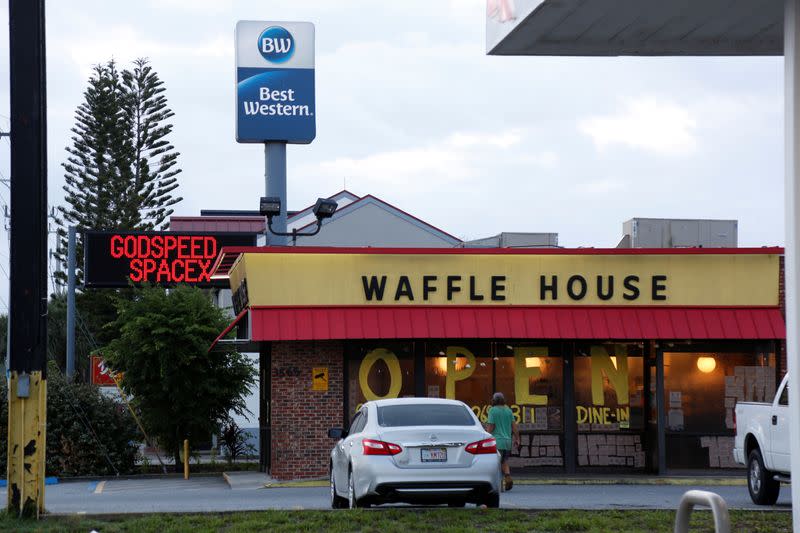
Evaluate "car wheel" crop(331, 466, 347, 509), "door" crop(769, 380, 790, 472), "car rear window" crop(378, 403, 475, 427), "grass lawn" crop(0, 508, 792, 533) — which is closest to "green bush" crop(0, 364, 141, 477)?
"car wheel" crop(331, 466, 347, 509)

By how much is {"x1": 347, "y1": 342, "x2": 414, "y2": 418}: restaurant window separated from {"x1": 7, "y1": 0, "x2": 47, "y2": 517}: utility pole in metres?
11.4

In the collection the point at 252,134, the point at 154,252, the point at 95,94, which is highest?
the point at 95,94

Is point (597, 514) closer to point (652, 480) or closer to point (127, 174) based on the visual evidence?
point (652, 480)

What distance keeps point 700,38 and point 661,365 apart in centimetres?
1567

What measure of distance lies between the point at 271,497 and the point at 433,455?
6076mm

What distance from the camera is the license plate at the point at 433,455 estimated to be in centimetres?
1628

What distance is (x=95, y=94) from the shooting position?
59750 millimetres

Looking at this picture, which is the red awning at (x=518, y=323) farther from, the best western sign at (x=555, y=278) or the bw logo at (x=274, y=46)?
the bw logo at (x=274, y=46)

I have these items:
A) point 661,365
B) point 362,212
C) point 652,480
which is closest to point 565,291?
point 661,365

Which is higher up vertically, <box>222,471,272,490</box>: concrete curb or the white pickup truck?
the white pickup truck

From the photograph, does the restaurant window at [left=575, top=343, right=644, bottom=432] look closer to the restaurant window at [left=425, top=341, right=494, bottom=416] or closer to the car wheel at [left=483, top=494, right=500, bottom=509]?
the restaurant window at [left=425, top=341, right=494, bottom=416]

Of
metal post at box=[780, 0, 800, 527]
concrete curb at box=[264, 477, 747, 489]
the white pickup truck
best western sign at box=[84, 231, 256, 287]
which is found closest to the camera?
metal post at box=[780, 0, 800, 527]

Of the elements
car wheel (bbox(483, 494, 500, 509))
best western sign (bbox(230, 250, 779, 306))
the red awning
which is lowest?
car wheel (bbox(483, 494, 500, 509))

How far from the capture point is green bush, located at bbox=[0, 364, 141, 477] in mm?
31031
